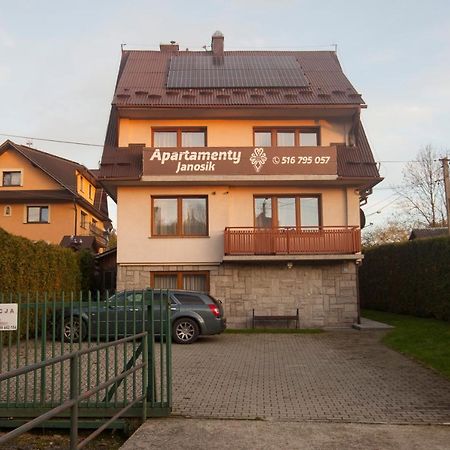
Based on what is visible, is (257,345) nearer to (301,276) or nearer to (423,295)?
(301,276)

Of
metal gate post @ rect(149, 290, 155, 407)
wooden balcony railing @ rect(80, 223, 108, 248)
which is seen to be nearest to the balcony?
metal gate post @ rect(149, 290, 155, 407)

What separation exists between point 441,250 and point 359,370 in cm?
1074

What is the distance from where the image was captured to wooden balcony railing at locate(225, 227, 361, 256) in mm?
19328

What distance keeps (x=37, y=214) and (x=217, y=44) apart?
1544cm

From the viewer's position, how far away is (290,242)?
19.4 meters

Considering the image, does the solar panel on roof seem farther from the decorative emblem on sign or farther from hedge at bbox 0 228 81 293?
hedge at bbox 0 228 81 293

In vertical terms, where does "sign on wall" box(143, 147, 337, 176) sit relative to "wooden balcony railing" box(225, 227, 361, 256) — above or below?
above

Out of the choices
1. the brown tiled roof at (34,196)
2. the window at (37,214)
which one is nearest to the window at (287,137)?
the brown tiled roof at (34,196)

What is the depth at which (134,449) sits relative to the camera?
18.2 ft

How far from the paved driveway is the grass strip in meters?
0.37

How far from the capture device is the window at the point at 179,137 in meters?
21.2

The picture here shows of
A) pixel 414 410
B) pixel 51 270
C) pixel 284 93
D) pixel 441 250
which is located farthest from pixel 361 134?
pixel 414 410

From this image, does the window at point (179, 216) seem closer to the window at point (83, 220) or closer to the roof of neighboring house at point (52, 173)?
the roof of neighboring house at point (52, 173)

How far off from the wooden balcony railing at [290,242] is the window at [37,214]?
17.9 meters
